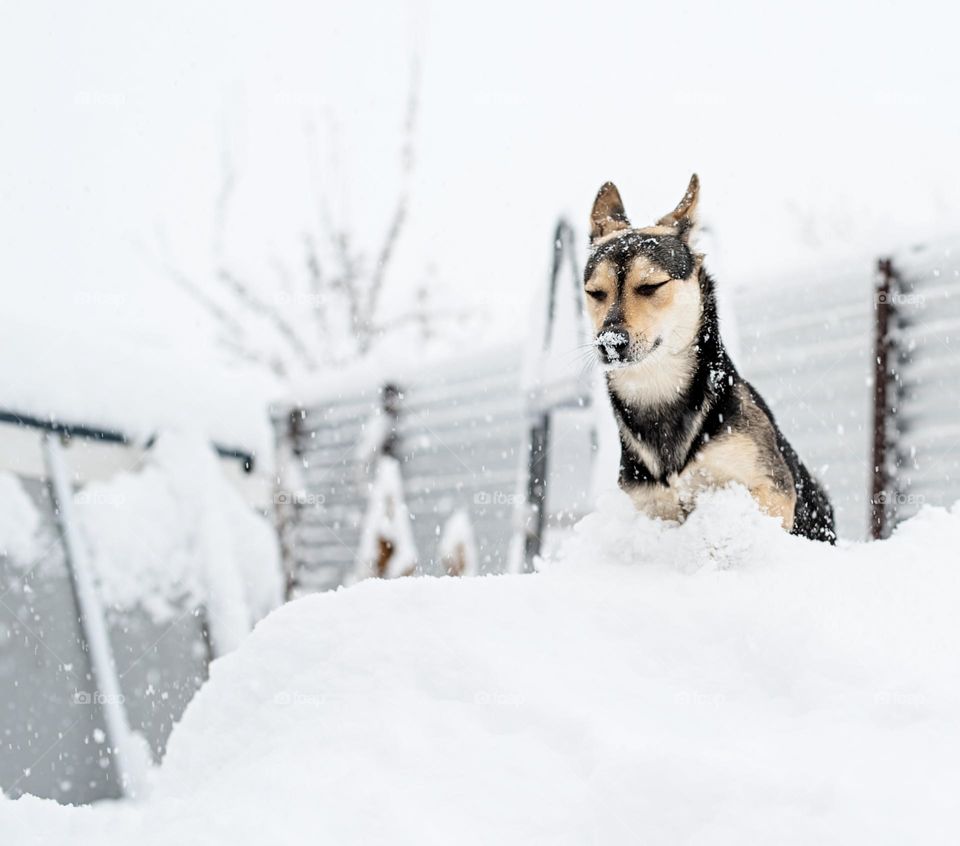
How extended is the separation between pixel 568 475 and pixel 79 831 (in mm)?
3783

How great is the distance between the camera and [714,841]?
4.48 feet

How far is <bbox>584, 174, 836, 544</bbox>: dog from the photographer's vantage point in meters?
2.62

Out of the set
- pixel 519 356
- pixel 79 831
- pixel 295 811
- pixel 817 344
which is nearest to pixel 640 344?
pixel 295 811

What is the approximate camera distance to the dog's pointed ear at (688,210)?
2.89 meters

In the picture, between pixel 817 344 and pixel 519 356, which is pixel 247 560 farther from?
pixel 817 344

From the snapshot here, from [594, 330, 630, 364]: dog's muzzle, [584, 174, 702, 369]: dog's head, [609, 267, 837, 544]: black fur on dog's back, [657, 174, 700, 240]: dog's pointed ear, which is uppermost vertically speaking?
[657, 174, 700, 240]: dog's pointed ear

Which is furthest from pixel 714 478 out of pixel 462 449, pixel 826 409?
pixel 462 449

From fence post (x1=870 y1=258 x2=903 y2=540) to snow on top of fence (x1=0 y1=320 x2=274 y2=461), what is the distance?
10.1 feet

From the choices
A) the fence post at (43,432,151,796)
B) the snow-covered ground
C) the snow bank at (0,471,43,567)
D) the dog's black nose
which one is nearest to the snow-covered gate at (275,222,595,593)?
the dog's black nose

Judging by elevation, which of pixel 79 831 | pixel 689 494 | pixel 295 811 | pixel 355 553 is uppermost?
pixel 689 494

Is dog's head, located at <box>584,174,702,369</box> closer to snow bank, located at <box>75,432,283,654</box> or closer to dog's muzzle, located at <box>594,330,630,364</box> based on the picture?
dog's muzzle, located at <box>594,330,630,364</box>

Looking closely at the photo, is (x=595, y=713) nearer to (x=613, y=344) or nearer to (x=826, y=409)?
(x=613, y=344)

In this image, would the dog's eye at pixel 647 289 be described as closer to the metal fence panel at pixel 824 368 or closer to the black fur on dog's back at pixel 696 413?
the black fur on dog's back at pixel 696 413

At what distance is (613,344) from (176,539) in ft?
8.85
